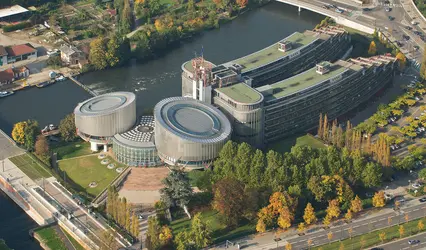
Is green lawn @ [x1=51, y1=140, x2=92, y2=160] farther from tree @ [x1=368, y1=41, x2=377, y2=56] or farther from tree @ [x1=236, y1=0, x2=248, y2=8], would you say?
tree @ [x1=236, y1=0, x2=248, y2=8]

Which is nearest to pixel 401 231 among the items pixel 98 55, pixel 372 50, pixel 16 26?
pixel 372 50

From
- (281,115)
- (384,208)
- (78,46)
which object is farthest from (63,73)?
(384,208)

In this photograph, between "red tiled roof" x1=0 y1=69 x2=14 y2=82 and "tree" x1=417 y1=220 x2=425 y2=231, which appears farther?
"red tiled roof" x1=0 y1=69 x2=14 y2=82

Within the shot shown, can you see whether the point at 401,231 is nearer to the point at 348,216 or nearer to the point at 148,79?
the point at 348,216

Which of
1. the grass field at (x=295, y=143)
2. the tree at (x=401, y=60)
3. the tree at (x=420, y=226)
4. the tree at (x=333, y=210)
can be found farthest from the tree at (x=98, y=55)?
the tree at (x=420, y=226)

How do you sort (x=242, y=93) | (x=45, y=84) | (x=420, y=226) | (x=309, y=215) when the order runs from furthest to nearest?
(x=45, y=84)
(x=242, y=93)
(x=309, y=215)
(x=420, y=226)

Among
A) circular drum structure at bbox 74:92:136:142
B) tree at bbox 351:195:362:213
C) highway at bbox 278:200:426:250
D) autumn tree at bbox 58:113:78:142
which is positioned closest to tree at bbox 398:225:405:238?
highway at bbox 278:200:426:250
